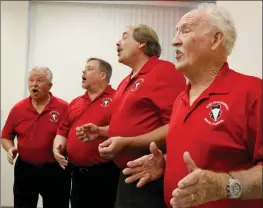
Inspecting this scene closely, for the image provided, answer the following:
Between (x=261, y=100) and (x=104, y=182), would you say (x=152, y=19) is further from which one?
(x=261, y=100)

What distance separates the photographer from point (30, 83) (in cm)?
233

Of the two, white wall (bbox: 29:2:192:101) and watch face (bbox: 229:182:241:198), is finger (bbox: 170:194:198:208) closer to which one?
watch face (bbox: 229:182:241:198)

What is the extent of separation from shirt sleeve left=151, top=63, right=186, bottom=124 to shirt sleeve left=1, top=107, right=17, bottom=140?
114cm

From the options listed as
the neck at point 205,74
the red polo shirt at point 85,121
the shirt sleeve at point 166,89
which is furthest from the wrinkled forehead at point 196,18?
the red polo shirt at point 85,121

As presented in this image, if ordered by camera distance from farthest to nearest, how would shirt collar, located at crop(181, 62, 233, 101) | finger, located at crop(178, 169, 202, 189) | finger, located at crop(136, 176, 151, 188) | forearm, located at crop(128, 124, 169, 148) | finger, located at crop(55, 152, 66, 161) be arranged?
finger, located at crop(55, 152, 66, 161) < forearm, located at crop(128, 124, 169, 148) < finger, located at crop(136, 176, 151, 188) < shirt collar, located at crop(181, 62, 233, 101) < finger, located at crop(178, 169, 202, 189)

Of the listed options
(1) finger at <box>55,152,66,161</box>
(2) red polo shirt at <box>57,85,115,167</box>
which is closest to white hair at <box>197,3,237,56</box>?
(2) red polo shirt at <box>57,85,115,167</box>

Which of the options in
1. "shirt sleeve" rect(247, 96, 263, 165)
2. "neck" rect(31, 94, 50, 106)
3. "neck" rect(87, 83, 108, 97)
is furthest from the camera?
"neck" rect(87, 83, 108, 97)

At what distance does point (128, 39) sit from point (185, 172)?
94 centimetres

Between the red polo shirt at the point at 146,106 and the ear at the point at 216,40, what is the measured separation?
40cm

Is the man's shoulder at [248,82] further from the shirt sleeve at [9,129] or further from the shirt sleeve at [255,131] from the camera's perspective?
the shirt sleeve at [9,129]

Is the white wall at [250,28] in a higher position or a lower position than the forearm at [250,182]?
higher

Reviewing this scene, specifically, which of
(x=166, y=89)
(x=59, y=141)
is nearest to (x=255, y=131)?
(x=166, y=89)

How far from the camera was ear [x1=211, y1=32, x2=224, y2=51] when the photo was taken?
1.08 m

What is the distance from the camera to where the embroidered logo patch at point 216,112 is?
0.96 metres
